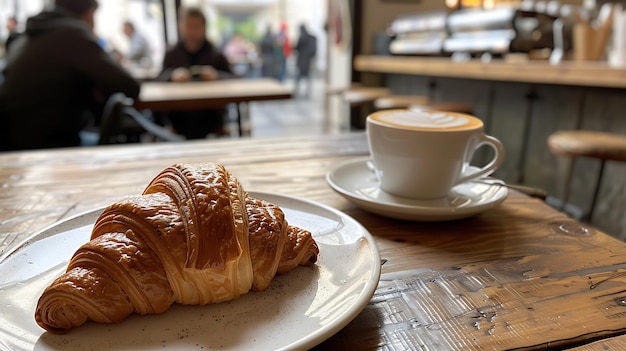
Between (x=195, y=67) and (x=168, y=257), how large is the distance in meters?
3.74

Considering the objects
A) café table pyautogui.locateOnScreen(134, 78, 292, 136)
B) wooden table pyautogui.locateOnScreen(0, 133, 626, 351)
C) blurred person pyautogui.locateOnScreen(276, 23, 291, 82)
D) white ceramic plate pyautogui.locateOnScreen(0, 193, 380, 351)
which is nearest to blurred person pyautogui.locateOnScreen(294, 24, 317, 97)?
blurred person pyautogui.locateOnScreen(276, 23, 291, 82)

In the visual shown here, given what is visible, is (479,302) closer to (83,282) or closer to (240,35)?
(83,282)

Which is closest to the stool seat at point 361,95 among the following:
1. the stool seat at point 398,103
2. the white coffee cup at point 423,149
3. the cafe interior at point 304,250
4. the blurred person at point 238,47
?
the stool seat at point 398,103

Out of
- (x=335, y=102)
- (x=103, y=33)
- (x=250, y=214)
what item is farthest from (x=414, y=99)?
(x=103, y=33)

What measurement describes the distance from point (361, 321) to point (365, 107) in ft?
15.4

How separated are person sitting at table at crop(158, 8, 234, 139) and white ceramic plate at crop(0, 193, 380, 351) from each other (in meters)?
3.03

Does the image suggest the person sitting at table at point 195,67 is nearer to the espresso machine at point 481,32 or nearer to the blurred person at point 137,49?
the espresso machine at point 481,32

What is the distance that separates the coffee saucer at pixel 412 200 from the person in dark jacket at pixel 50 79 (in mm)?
2043

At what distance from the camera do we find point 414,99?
347cm

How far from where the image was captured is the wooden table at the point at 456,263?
1.45 ft

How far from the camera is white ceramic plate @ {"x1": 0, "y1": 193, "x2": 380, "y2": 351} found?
1.26 ft

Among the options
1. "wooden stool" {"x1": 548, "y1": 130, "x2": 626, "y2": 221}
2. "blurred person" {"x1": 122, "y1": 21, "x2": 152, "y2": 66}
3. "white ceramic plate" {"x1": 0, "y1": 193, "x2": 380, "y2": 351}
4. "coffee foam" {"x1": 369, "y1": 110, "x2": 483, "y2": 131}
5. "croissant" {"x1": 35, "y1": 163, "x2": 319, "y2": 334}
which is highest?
"blurred person" {"x1": 122, "y1": 21, "x2": 152, "y2": 66}

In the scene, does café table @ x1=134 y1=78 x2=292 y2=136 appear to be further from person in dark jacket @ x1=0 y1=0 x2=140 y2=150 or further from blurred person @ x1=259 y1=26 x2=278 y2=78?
blurred person @ x1=259 y1=26 x2=278 y2=78

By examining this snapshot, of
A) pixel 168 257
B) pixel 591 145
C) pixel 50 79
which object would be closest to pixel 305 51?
pixel 50 79
